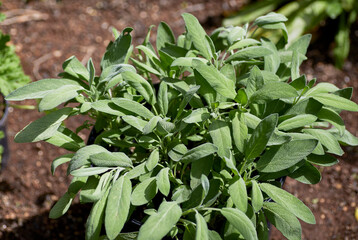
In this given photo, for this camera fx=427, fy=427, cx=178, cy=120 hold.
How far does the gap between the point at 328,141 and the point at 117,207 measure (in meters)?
0.60

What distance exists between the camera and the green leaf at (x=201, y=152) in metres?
1.02

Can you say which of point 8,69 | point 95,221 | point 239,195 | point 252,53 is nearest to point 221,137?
point 239,195

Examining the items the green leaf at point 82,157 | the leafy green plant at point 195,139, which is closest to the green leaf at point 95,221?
the leafy green plant at point 195,139

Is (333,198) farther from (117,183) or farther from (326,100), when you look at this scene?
(117,183)

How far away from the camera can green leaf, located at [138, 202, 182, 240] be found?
94 centimetres

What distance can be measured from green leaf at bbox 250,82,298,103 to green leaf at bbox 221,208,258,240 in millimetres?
304

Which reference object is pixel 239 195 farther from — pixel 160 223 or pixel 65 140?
pixel 65 140

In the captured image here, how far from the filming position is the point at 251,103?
3.83 ft

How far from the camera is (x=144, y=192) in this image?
1071mm

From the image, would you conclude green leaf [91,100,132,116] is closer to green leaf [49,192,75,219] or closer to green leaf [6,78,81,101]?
green leaf [6,78,81,101]

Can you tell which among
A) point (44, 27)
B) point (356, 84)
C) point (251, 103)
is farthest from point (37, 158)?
point (356, 84)

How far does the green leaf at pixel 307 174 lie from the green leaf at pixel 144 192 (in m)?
0.40

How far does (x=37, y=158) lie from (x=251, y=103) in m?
1.39

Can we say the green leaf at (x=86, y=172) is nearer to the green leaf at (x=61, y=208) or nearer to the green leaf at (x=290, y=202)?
the green leaf at (x=61, y=208)
